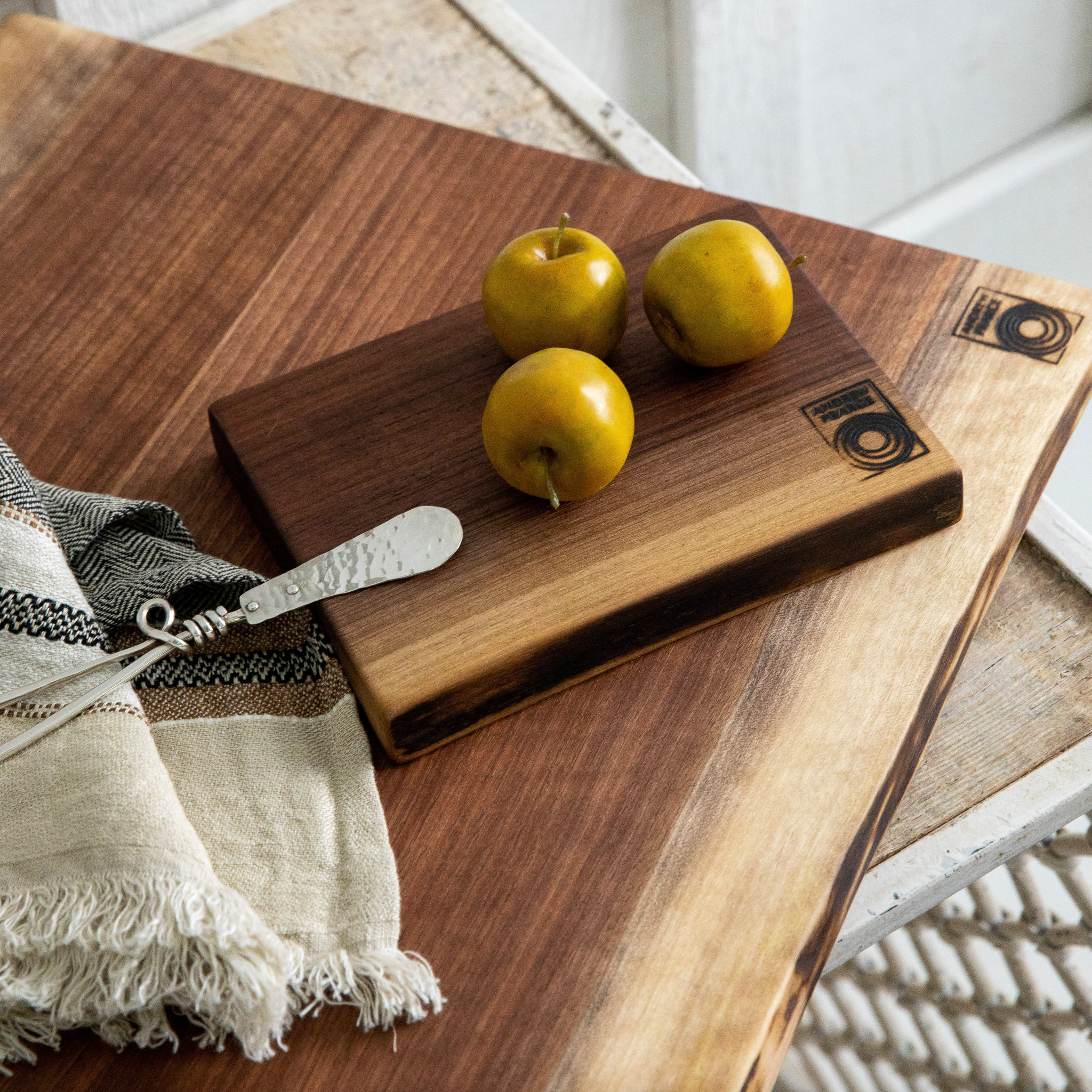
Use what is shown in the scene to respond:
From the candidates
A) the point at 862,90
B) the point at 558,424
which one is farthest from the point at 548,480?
the point at 862,90

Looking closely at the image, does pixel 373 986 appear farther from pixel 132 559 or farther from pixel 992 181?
pixel 992 181

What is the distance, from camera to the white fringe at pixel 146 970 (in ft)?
1.46

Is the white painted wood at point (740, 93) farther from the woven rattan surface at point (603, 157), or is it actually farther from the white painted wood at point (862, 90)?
the woven rattan surface at point (603, 157)

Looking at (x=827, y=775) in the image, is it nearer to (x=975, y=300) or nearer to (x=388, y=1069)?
(x=388, y=1069)

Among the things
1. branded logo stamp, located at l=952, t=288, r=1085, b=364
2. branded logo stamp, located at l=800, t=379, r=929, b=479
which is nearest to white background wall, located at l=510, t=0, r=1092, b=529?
branded logo stamp, located at l=952, t=288, r=1085, b=364

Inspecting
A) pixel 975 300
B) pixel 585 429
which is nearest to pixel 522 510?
pixel 585 429

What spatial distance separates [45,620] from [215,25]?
2.42 feet

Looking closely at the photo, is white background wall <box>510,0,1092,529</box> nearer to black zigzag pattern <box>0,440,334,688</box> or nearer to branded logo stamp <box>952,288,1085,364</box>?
branded logo stamp <box>952,288,1085,364</box>

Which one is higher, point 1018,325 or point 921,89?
point 1018,325

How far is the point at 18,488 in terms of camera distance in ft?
1.85

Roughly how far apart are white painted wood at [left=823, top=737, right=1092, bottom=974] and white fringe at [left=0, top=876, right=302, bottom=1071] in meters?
0.28

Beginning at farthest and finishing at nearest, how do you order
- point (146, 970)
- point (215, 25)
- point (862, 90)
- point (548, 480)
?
1. point (862, 90)
2. point (215, 25)
3. point (548, 480)
4. point (146, 970)

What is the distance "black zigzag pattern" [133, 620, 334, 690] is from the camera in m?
0.55

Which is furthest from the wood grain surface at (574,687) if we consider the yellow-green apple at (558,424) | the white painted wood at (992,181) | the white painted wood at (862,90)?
the white painted wood at (992,181)
